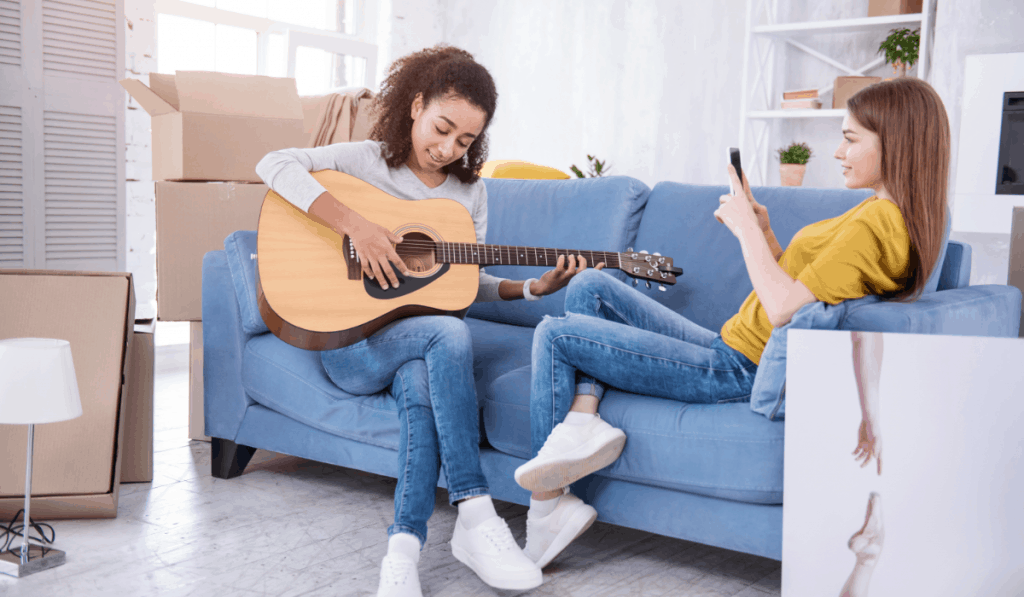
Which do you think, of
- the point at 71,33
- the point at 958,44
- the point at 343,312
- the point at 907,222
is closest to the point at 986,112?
the point at 958,44

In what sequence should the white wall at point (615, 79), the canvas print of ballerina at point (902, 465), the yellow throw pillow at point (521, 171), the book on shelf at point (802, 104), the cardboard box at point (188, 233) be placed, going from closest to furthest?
the canvas print of ballerina at point (902, 465)
the cardboard box at point (188, 233)
the yellow throw pillow at point (521, 171)
the book on shelf at point (802, 104)
the white wall at point (615, 79)

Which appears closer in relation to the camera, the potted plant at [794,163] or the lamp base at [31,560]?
the lamp base at [31,560]

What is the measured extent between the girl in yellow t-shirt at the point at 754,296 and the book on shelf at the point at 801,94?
2.87 meters

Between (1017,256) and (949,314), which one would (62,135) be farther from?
(1017,256)

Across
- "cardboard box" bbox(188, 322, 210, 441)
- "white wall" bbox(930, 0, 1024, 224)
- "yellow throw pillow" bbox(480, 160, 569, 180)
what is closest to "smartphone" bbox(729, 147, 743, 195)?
"cardboard box" bbox(188, 322, 210, 441)

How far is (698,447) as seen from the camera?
4.73ft

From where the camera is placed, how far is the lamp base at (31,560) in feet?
4.86

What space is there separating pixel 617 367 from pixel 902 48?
10.4 feet

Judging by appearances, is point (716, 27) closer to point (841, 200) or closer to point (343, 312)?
point (841, 200)

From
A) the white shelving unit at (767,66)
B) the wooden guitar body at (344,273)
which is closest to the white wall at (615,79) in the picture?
the white shelving unit at (767,66)

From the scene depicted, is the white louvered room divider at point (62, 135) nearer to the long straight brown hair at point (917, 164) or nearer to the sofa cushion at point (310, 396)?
the sofa cushion at point (310, 396)

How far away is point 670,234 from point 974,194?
2186mm

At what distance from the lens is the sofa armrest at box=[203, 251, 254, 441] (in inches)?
80.4

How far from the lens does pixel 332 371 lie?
1.72 meters
